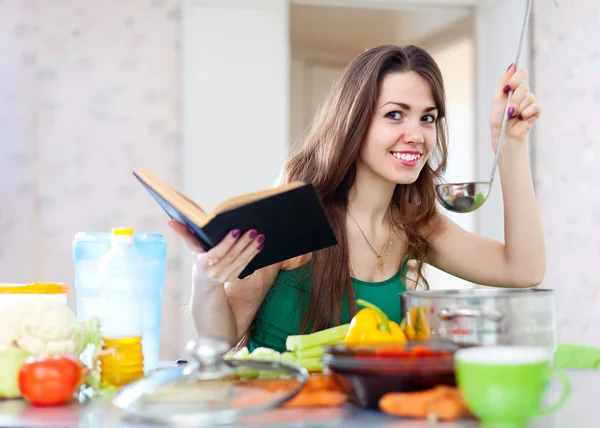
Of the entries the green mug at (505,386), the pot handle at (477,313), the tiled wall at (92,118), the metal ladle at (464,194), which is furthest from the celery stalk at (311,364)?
the tiled wall at (92,118)

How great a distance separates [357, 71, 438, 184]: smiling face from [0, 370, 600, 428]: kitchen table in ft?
3.02

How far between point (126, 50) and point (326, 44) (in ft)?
8.50

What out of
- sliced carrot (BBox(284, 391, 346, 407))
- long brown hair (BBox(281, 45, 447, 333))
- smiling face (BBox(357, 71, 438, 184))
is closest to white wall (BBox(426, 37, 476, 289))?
long brown hair (BBox(281, 45, 447, 333))

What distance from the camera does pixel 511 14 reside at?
13.7 ft

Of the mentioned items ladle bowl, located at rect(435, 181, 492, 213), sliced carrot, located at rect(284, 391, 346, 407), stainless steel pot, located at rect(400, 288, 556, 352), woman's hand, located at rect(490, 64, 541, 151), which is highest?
woman's hand, located at rect(490, 64, 541, 151)

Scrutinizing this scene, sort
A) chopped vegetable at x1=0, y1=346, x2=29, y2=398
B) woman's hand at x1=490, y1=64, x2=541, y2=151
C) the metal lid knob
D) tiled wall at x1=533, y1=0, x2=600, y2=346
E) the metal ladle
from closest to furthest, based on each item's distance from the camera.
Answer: the metal lid knob < chopped vegetable at x1=0, y1=346, x2=29, y2=398 < woman's hand at x1=490, y1=64, x2=541, y2=151 < the metal ladle < tiled wall at x1=533, y1=0, x2=600, y2=346

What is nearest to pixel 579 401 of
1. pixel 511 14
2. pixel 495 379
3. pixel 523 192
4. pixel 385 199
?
pixel 495 379

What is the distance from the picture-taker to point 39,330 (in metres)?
1.09

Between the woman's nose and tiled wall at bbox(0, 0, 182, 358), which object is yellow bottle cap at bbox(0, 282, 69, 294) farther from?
tiled wall at bbox(0, 0, 182, 358)

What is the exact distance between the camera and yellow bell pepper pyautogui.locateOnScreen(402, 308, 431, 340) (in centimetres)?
104

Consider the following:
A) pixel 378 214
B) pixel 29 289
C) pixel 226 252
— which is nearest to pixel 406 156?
pixel 378 214

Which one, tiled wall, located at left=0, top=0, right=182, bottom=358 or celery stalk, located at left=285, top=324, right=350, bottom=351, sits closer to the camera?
celery stalk, located at left=285, top=324, right=350, bottom=351

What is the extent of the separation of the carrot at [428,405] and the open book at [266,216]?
38cm

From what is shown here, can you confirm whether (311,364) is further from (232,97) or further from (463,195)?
(232,97)
